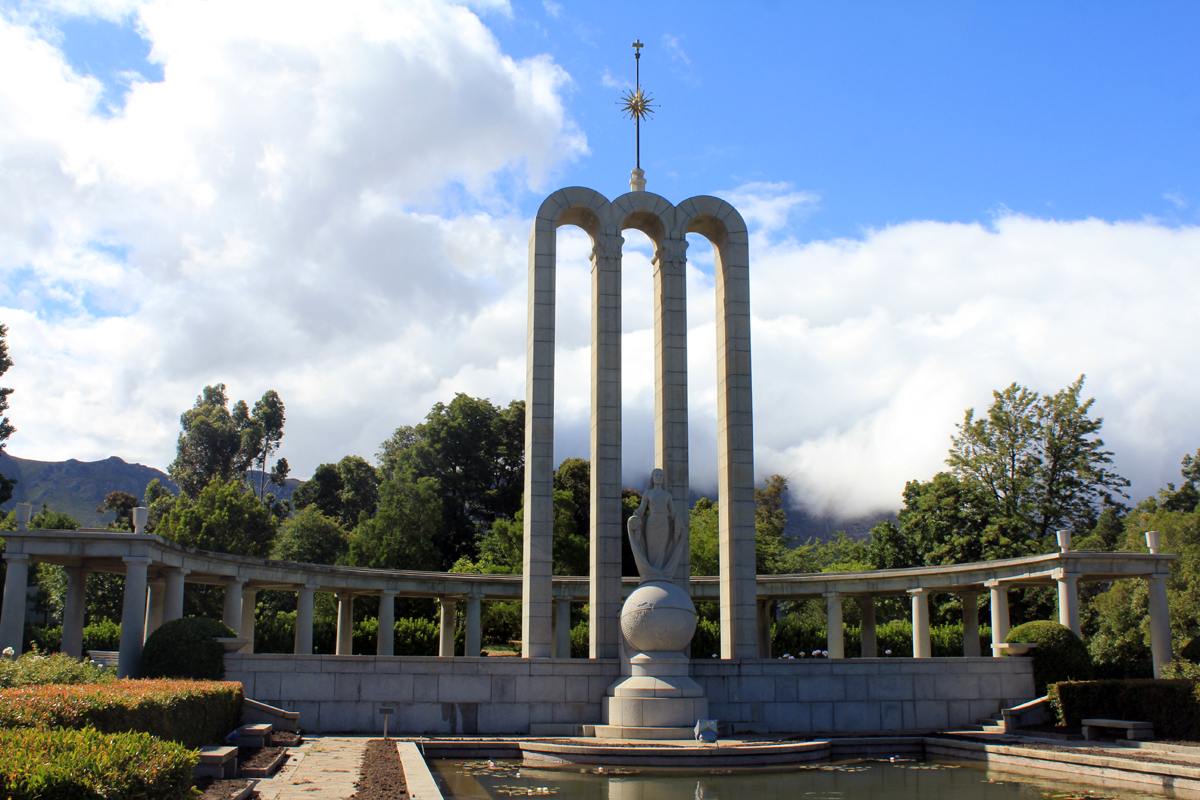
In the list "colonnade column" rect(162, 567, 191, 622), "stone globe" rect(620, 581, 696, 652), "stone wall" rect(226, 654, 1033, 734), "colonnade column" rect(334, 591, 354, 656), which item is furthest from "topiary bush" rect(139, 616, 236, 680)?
"colonnade column" rect(334, 591, 354, 656)

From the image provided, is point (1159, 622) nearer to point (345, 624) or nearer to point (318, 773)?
point (318, 773)

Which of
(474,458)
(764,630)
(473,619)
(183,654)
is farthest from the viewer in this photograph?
(474,458)

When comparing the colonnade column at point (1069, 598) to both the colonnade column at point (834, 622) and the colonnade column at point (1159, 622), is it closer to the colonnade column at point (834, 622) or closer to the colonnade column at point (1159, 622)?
the colonnade column at point (1159, 622)

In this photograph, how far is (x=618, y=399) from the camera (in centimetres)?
2481

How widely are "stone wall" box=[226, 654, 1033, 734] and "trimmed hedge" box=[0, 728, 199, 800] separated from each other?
12.2m

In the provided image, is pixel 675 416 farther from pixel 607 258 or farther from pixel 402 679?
pixel 402 679

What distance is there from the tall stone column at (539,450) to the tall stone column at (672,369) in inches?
121

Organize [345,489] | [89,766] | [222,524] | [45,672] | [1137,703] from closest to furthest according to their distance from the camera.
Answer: [89,766] < [45,672] < [1137,703] < [222,524] < [345,489]

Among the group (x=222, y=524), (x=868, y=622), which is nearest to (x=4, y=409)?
(x=222, y=524)

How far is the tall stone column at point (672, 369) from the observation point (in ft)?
80.0

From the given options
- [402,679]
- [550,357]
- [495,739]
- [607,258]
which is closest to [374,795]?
[495,739]

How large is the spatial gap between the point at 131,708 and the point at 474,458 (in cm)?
5886

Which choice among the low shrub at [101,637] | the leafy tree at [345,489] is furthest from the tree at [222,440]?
the low shrub at [101,637]

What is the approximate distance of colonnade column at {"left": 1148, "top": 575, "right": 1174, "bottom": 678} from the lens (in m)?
28.0
